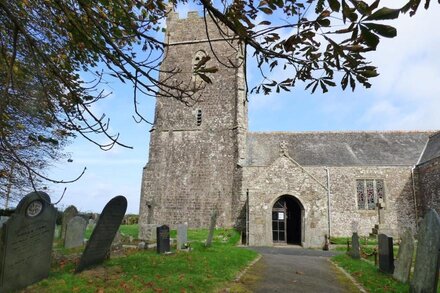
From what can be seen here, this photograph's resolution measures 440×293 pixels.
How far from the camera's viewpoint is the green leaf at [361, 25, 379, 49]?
1.99 metres

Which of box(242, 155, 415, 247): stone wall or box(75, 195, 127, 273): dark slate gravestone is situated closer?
box(75, 195, 127, 273): dark slate gravestone

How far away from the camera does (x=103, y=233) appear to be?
830cm

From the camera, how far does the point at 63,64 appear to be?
20.0 ft

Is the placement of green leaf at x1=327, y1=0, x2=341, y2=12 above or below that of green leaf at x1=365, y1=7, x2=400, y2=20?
above

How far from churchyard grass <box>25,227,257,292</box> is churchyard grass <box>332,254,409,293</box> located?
284 cm

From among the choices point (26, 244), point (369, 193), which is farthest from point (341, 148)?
point (26, 244)

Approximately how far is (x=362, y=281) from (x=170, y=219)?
14892 mm

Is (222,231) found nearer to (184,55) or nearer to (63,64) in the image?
(184,55)

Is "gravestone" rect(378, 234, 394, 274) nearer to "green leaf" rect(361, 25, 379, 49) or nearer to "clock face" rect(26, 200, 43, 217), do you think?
"green leaf" rect(361, 25, 379, 49)

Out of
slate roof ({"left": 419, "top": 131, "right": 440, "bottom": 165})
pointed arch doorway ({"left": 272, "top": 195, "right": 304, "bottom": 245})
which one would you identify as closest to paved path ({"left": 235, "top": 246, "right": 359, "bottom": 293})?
pointed arch doorway ({"left": 272, "top": 195, "right": 304, "bottom": 245})

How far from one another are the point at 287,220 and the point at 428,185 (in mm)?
8037

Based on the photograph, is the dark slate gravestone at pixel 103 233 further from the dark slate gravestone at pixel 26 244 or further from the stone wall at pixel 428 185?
the stone wall at pixel 428 185

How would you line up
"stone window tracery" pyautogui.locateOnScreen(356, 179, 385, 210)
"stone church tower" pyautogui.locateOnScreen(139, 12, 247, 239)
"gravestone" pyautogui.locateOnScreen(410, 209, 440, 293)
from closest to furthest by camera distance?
"gravestone" pyautogui.locateOnScreen(410, 209, 440, 293) < "stone window tracery" pyautogui.locateOnScreen(356, 179, 385, 210) < "stone church tower" pyautogui.locateOnScreen(139, 12, 247, 239)

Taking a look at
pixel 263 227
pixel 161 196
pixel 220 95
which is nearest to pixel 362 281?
pixel 263 227
